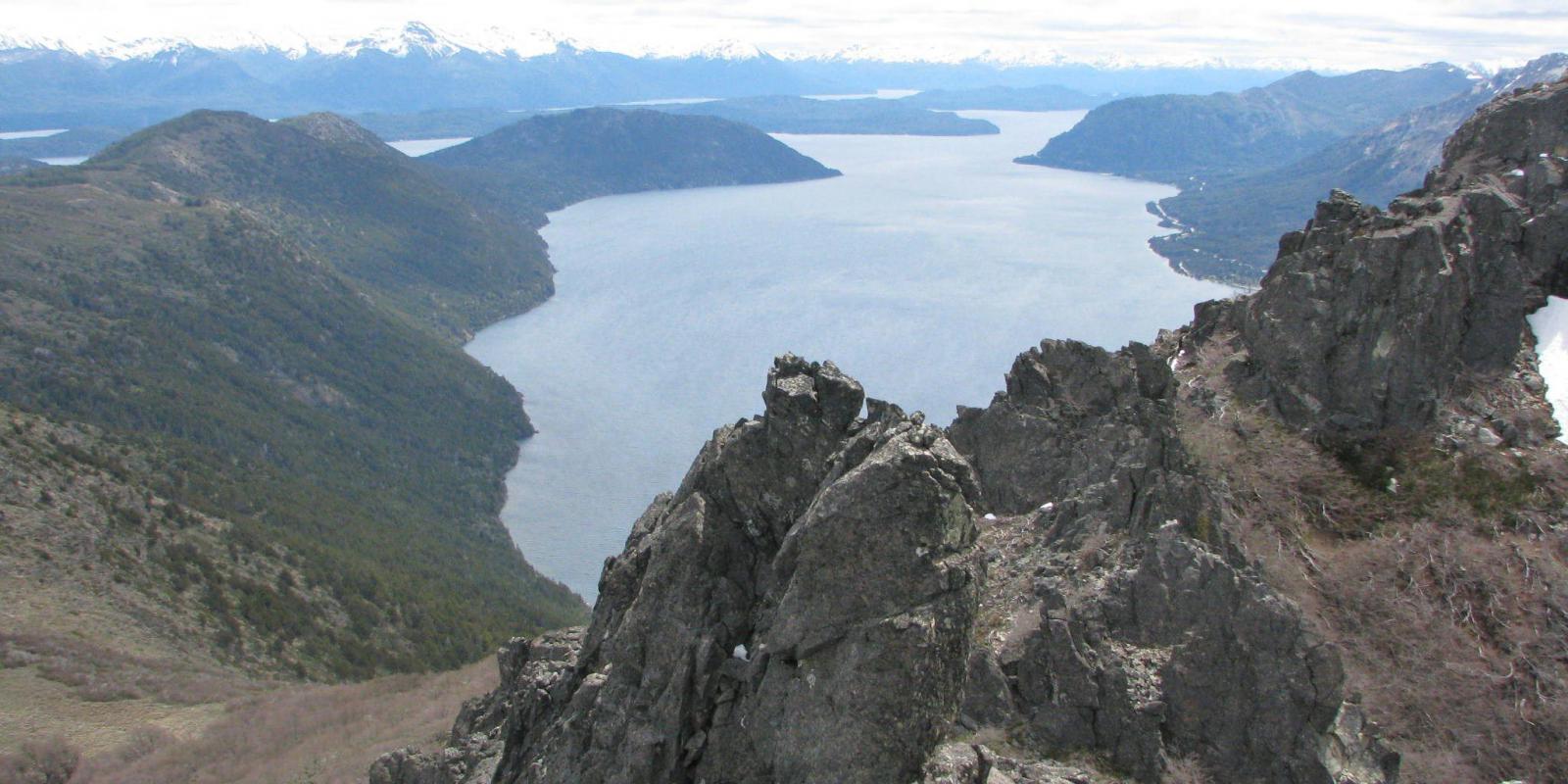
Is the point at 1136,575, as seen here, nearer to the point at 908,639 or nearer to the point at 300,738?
the point at 908,639

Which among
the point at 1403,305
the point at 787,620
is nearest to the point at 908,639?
the point at 787,620

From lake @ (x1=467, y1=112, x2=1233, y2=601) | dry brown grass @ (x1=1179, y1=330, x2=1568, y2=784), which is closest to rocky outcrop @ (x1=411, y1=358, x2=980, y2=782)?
dry brown grass @ (x1=1179, y1=330, x2=1568, y2=784)

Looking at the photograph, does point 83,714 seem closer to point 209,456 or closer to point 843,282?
point 209,456

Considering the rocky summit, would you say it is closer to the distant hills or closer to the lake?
the distant hills

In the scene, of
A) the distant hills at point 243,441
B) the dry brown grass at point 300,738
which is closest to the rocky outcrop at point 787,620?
the dry brown grass at point 300,738

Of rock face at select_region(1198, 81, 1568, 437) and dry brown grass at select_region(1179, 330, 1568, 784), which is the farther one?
rock face at select_region(1198, 81, 1568, 437)

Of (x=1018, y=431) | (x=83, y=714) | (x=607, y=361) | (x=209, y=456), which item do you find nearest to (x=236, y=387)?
(x=209, y=456)
